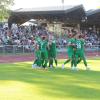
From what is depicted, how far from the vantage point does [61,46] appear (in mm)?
40219

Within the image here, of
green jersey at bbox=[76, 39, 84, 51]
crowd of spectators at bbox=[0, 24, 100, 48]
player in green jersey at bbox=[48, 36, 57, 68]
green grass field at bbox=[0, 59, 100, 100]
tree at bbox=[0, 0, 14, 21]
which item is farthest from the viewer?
tree at bbox=[0, 0, 14, 21]

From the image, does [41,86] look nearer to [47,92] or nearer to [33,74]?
[47,92]

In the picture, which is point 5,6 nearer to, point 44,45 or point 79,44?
point 44,45

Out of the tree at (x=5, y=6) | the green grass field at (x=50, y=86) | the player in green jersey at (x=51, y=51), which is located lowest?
the green grass field at (x=50, y=86)

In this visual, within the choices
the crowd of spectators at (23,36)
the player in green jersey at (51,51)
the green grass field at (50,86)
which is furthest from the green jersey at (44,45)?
the crowd of spectators at (23,36)

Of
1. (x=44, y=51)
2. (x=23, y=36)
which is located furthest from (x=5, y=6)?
(x=44, y=51)

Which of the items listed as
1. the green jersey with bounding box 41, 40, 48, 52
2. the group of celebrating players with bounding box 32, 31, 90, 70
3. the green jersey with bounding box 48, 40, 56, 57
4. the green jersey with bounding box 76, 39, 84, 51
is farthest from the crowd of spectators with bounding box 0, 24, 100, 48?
the green jersey with bounding box 76, 39, 84, 51

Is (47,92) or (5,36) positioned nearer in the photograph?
(47,92)

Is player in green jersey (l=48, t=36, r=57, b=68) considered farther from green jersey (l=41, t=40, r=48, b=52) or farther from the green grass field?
the green grass field

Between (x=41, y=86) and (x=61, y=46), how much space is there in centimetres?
2454

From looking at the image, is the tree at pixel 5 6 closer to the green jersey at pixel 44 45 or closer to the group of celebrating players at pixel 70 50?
the group of celebrating players at pixel 70 50

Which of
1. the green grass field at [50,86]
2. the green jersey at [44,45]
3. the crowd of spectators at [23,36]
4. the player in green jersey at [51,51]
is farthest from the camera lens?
the crowd of spectators at [23,36]

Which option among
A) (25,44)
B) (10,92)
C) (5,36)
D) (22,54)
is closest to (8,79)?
(10,92)

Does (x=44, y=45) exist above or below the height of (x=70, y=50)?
above
